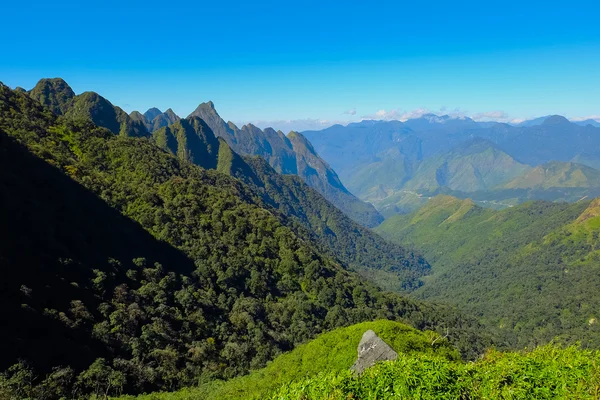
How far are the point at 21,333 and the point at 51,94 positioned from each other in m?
203

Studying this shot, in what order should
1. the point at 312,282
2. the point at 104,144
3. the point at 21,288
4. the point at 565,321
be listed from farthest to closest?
the point at 565,321 → the point at 104,144 → the point at 312,282 → the point at 21,288

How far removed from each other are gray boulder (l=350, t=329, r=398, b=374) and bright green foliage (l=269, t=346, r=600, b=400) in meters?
10.8

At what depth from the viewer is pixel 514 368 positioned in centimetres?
1792

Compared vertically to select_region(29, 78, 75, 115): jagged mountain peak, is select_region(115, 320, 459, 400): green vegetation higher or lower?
lower

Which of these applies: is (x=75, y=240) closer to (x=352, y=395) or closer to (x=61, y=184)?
(x=61, y=184)

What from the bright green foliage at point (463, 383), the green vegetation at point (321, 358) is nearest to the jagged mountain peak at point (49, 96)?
the green vegetation at point (321, 358)

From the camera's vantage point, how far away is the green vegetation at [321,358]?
37.6 metres

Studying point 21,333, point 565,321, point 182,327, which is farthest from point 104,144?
point 565,321

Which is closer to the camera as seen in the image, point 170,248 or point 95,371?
point 95,371

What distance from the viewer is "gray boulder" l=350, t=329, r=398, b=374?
28.9 m

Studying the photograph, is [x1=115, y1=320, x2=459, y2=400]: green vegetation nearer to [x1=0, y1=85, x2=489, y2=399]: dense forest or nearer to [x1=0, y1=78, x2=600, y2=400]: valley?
[x1=0, y1=78, x2=600, y2=400]: valley

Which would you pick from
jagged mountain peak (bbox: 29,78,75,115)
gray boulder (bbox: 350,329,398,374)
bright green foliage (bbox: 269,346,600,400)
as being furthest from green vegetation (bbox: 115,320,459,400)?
jagged mountain peak (bbox: 29,78,75,115)

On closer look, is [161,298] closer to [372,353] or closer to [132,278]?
[132,278]

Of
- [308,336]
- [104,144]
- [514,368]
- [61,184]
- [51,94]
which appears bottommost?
[308,336]
